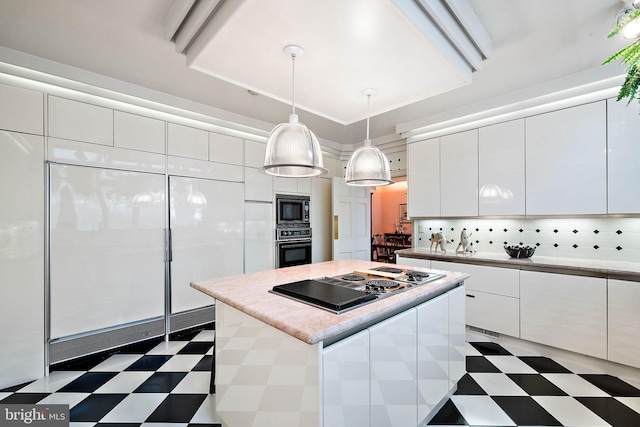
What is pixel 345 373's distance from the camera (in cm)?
115

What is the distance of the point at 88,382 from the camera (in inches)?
85.6

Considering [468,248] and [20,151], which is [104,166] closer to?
[20,151]

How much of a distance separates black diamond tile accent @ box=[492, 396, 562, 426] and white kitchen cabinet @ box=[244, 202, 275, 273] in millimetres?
2600

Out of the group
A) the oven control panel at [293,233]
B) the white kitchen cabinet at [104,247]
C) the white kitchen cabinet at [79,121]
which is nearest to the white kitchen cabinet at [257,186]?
the oven control panel at [293,233]

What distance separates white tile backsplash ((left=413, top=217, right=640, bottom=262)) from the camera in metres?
2.58

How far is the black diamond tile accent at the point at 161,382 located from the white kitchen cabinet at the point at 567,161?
3522mm

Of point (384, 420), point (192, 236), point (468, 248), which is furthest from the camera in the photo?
point (468, 248)

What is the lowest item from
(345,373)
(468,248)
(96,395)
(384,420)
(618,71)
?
(96,395)

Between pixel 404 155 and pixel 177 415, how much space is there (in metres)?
3.83

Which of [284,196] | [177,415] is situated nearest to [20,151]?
[177,415]

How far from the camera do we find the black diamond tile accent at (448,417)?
1733mm

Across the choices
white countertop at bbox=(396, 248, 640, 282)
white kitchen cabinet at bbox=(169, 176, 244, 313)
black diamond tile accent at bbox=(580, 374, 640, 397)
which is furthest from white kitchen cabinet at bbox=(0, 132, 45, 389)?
black diamond tile accent at bbox=(580, 374, 640, 397)

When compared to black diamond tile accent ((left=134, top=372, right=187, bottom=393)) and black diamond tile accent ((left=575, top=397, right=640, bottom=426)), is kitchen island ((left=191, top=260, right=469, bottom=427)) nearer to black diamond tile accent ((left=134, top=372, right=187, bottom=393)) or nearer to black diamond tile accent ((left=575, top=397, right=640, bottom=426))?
black diamond tile accent ((left=134, top=372, right=187, bottom=393))

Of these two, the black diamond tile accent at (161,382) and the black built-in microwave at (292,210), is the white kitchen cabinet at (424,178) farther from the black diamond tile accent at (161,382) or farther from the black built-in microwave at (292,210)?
the black diamond tile accent at (161,382)
